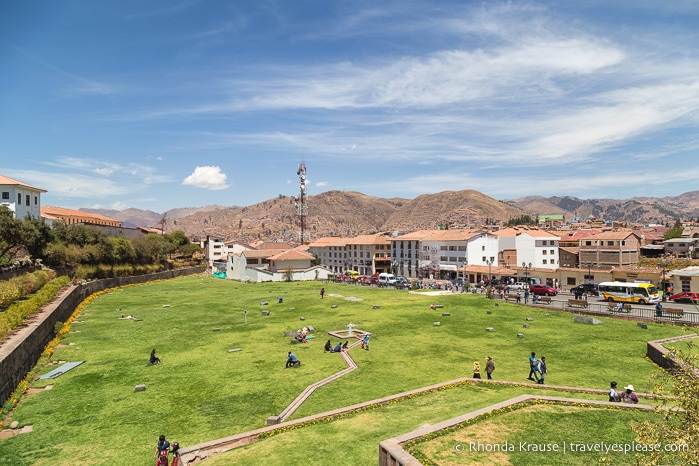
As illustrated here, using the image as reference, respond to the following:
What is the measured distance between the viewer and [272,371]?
20281 millimetres

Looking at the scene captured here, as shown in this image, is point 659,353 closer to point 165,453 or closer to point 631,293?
point 165,453

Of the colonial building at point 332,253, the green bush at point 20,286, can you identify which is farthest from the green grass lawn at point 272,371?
the colonial building at point 332,253

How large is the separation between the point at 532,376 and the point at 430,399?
6.50 m

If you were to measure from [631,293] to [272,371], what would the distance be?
3719cm

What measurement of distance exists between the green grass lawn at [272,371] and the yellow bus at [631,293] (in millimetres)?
11142

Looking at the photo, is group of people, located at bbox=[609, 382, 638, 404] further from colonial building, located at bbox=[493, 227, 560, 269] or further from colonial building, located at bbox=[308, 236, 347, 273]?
colonial building, located at bbox=[308, 236, 347, 273]

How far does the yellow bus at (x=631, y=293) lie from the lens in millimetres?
39312

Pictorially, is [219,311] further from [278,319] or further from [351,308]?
[351,308]

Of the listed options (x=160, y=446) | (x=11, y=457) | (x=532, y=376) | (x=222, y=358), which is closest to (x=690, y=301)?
(x=532, y=376)

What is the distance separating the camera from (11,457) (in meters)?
13.0

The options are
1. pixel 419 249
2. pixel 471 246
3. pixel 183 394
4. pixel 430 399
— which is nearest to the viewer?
pixel 430 399

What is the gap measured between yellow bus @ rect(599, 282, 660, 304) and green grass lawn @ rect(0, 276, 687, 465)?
11142 millimetres

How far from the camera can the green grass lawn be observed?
13.6m

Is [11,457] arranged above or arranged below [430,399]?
below
